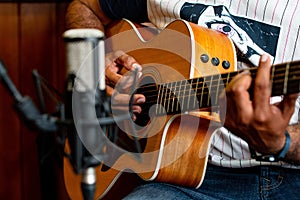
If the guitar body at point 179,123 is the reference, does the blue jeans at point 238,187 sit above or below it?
below

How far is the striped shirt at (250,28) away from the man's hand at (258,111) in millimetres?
164

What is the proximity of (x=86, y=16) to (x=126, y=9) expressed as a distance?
13cm

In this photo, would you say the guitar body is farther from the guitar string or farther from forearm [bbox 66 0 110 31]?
forearm [bbox 66 0 110 31]

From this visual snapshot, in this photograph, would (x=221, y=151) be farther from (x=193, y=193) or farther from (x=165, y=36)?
(x=165, y=36)

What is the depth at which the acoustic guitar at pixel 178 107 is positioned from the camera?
1030 mm

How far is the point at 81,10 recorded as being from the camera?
1498 millimetres

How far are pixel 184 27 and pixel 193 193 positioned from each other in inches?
13.5

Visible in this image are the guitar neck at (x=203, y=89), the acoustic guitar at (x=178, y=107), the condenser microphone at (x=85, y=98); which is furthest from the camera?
the acoustic guitar at (x=178, y=107)

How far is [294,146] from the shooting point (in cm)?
103

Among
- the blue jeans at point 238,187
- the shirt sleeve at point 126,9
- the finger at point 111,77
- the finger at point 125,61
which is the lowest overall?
the blue jeans at point 238,187

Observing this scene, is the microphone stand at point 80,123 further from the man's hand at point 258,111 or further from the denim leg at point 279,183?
the denim leg at point 279,183

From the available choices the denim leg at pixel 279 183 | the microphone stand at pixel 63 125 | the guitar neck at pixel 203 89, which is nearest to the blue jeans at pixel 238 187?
the denim leg at pixel 279 183

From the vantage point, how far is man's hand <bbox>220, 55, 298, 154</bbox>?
86cm

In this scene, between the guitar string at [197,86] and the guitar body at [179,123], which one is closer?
the guitar string at [197,86]
